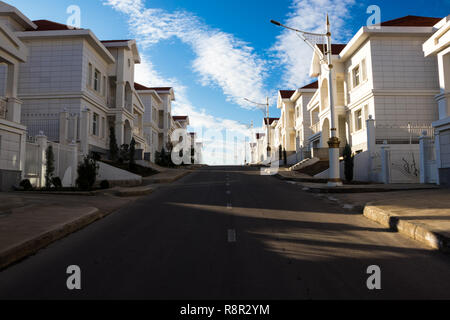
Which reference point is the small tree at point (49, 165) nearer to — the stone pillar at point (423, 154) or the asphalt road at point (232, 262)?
the asphalt road at point (232, 262)

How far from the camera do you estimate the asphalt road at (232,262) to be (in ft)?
12.4

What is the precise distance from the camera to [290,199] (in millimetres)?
12047

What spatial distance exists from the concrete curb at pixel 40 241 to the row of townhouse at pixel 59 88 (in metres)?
7.88

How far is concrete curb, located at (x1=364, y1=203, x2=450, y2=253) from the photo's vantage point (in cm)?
552

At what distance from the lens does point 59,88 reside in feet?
81.2

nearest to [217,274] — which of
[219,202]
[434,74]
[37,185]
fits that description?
[219,202]

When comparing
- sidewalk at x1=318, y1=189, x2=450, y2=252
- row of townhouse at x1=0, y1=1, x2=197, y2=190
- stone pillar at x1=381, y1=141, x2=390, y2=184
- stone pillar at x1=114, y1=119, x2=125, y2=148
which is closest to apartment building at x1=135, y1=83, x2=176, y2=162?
stone pillar at x1=114, y1=119, x2=125, y2=148

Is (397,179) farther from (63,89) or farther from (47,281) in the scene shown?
(63,89)

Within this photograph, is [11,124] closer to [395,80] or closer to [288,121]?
[395,80]

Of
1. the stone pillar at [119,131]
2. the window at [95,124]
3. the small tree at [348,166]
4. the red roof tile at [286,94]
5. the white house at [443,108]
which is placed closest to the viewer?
the white house at [443,108]

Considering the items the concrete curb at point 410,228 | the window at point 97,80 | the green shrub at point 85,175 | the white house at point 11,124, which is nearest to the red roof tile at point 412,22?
the concrete curb at point 410,228

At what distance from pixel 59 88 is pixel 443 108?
24.4 metres

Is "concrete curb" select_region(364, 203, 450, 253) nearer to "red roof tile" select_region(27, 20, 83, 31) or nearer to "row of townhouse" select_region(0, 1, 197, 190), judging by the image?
"row of townhouse" select_region(0, 1, 197, 190)

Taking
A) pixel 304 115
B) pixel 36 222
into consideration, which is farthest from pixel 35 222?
pixel 304 115
